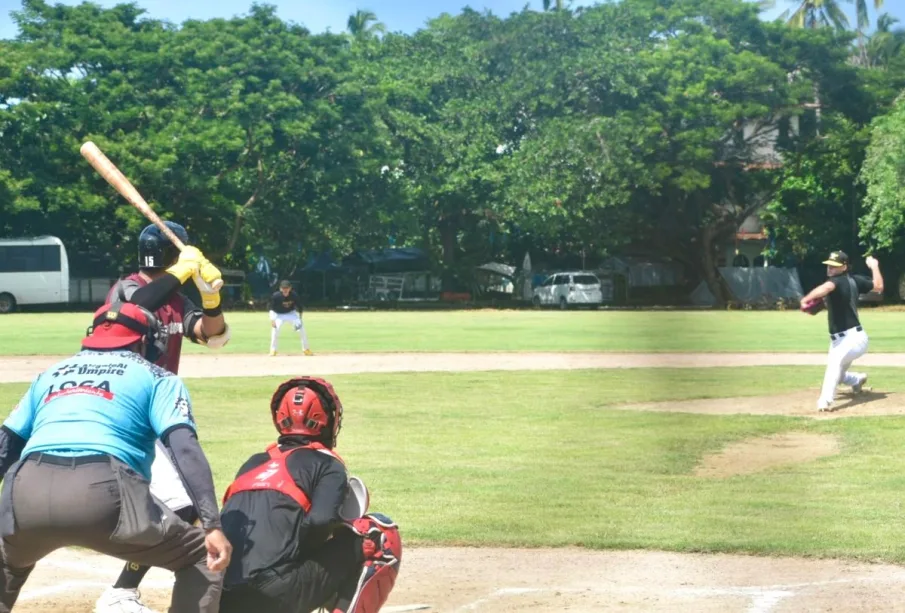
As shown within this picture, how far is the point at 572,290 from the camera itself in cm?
5934

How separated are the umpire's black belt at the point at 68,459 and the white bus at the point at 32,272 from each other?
2044 inches

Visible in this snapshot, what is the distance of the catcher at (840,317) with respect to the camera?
627 inches

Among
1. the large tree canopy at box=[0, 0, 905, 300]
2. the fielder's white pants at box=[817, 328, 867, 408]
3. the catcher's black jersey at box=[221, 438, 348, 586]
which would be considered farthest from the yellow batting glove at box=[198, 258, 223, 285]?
the large tree canopy at box=[0, 0, 905, 300]

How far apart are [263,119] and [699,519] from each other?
48.2m

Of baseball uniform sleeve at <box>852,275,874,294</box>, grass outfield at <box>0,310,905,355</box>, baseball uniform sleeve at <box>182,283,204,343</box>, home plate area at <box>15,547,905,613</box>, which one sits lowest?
home plate area at <box>15,547,905,613</box>

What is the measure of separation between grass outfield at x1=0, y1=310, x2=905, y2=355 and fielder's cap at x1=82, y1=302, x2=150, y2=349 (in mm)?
16468

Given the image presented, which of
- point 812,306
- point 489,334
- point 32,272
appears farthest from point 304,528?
point 32,272

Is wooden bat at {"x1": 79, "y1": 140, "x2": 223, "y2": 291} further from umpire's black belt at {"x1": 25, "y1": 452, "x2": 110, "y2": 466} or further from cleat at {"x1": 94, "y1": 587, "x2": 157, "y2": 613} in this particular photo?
umpire's black belt at {"x1": 25, "y1": 452, "x2": 110, "y2": 466}

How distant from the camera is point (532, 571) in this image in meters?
8.06

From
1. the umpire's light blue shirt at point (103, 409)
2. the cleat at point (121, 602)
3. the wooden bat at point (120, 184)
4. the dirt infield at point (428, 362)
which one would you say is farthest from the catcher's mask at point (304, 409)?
the dirt infield at point (428, 362)

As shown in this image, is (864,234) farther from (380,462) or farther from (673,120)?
(380,462)

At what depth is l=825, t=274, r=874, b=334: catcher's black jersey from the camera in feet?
52.7

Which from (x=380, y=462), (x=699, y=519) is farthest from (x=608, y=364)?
(x=699, y=519)

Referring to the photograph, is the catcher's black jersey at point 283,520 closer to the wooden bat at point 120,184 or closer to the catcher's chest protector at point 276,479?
the catcher's chest protector at point 276,479
